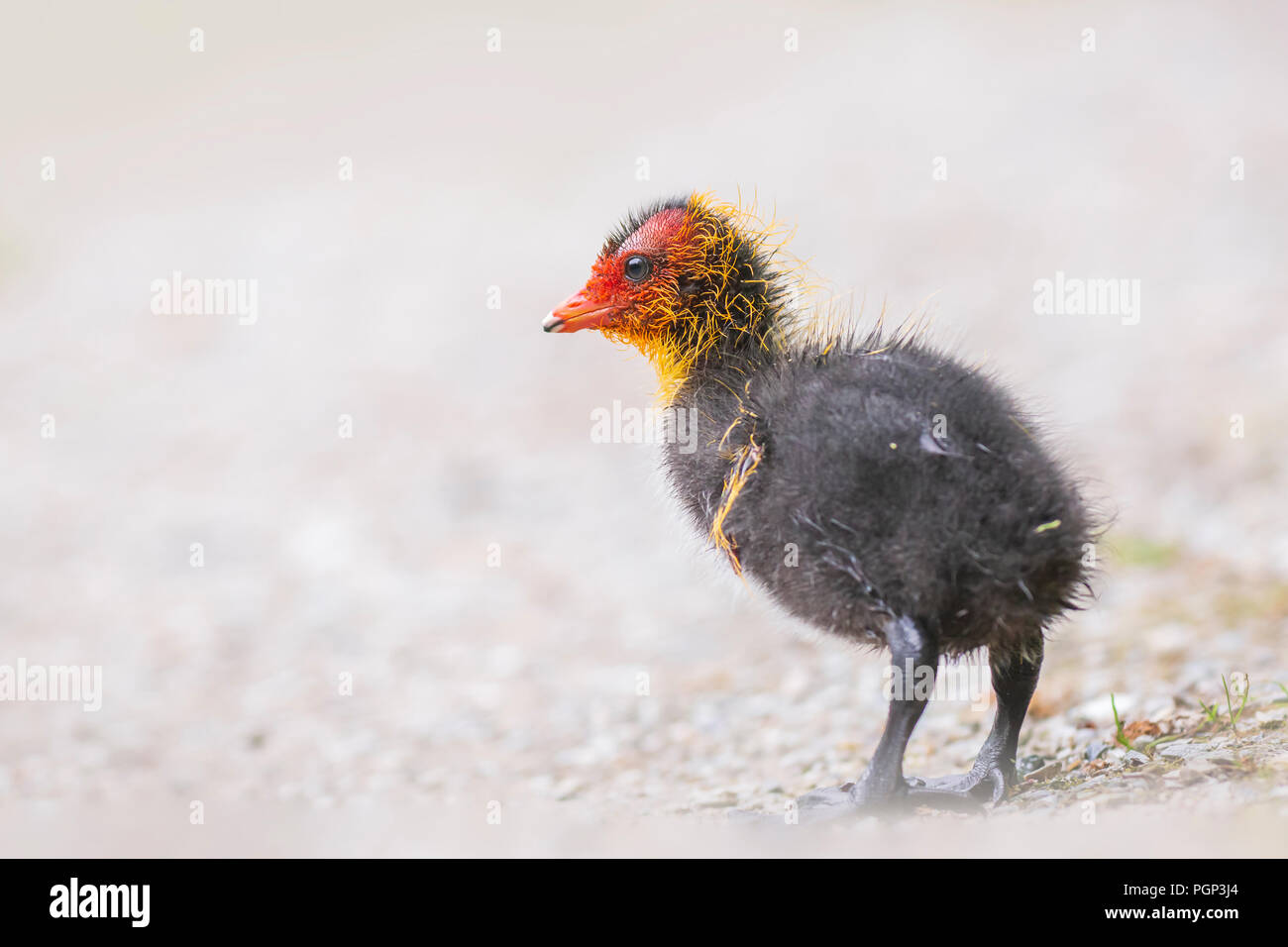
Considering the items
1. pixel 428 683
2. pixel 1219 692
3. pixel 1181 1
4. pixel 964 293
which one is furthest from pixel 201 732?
pixel 1181 1

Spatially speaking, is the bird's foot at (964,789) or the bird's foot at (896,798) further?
the bird's foot at (964,789)

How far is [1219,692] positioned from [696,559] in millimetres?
2294

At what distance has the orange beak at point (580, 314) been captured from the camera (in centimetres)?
511

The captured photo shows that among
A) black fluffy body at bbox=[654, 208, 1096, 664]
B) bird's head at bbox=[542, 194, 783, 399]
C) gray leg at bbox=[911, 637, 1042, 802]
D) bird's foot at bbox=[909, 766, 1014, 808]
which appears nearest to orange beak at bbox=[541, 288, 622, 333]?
bird's head at bbox=[542, 194, 783, 399]

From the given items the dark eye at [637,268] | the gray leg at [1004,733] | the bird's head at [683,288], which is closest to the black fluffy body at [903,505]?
the gray leg at [1004,733]

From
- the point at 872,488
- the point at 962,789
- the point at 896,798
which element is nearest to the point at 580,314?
the point at 872,488

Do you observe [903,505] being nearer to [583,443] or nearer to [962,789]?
[962,789]

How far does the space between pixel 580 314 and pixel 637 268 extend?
0.30 meters

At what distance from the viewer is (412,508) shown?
33.2 ft

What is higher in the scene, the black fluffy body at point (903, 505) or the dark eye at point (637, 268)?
the dark eye at point (637, 268)

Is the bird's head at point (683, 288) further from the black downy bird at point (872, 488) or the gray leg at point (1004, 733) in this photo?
the gray leg at point (1004, 733)

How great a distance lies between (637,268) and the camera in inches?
199

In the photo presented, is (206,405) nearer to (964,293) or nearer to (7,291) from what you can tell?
(7,291)

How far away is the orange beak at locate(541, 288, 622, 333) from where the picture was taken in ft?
16.8
